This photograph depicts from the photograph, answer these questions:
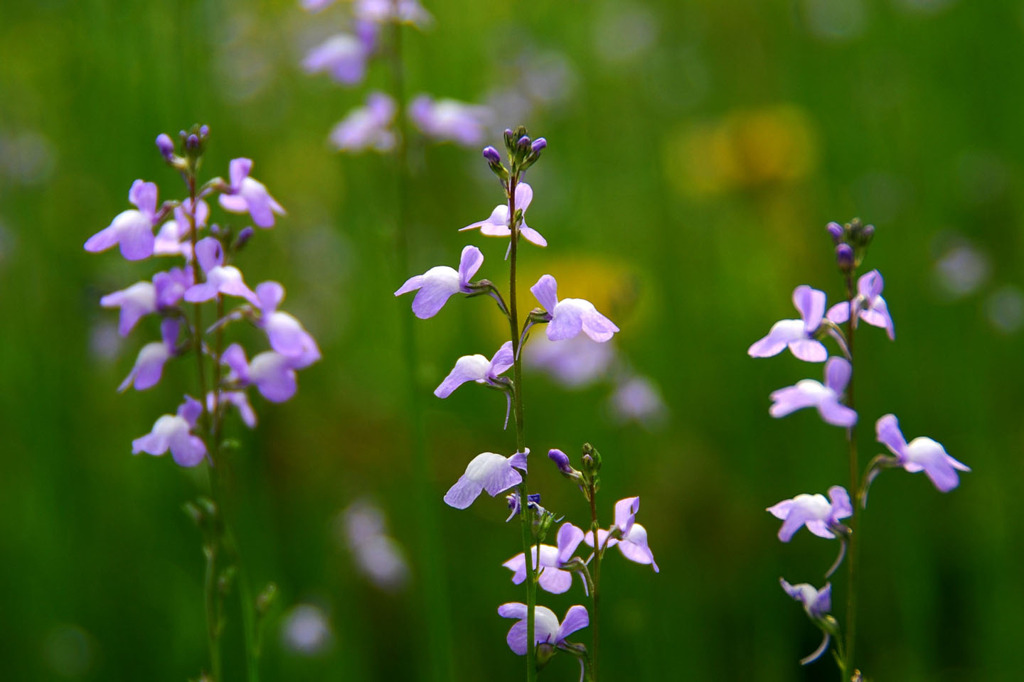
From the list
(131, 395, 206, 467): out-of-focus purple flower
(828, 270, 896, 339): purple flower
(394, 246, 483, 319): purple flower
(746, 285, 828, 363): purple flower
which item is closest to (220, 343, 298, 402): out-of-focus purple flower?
(131, 395, 206, 467): out-of-focus purple flower

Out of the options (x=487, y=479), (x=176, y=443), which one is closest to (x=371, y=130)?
(x=176, y=443)

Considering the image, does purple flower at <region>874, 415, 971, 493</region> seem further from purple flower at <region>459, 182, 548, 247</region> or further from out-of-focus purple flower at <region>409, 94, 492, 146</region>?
out-of-focus purple flower at <region>409, 94, 492, 146</region>

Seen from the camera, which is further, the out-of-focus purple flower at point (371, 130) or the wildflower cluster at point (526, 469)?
the out-of-focus purple flower at point (371, 130)

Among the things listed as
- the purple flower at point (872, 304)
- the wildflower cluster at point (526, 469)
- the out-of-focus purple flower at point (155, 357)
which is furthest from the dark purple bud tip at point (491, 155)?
the out-of-focus purple flower at point (155, 357)

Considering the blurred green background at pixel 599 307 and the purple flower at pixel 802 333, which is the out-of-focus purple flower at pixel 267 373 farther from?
the blurred green background at pixel 599 307

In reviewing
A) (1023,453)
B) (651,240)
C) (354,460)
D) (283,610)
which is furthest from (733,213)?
(283,610)
